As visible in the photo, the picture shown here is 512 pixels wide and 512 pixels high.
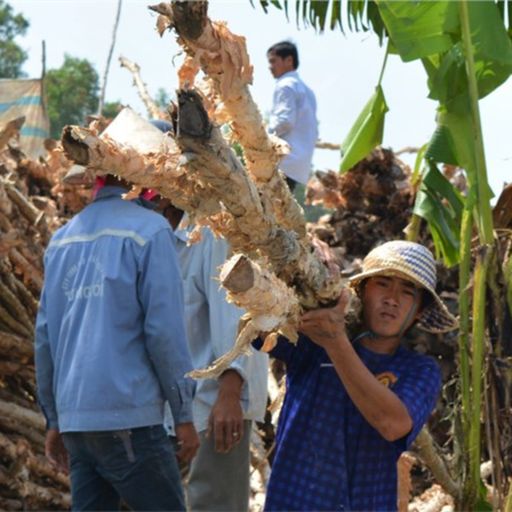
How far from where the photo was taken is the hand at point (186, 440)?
397 cm

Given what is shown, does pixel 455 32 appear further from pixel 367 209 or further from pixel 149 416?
pixel 367 209

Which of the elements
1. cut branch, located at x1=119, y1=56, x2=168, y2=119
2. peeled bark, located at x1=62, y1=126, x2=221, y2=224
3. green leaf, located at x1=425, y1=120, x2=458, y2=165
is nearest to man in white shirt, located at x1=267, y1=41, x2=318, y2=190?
cut branch, located at x1=119, y1=56, x2=168, y2=119

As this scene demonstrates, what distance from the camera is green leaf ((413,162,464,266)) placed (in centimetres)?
548

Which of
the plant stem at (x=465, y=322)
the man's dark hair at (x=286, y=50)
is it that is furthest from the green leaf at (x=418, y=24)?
the man's dark hair at (x=286, y=50)

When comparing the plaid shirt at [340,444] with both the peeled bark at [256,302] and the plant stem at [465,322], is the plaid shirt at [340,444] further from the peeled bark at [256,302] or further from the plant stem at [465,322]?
the plant stem at [465,322]

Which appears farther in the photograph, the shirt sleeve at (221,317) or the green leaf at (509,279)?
the green leaf at (509,279)

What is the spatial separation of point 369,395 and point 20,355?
3483 mm

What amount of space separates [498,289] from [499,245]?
0.24 meters

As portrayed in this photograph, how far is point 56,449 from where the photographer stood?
170 inches

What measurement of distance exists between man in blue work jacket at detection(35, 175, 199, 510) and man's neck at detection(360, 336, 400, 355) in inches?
31.8

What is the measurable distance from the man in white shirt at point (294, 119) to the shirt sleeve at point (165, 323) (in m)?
3.08

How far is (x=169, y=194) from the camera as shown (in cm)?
259

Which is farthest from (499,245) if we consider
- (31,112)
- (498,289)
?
(31,112)

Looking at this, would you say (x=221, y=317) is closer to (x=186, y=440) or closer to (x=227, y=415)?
(x=227, y=415)
